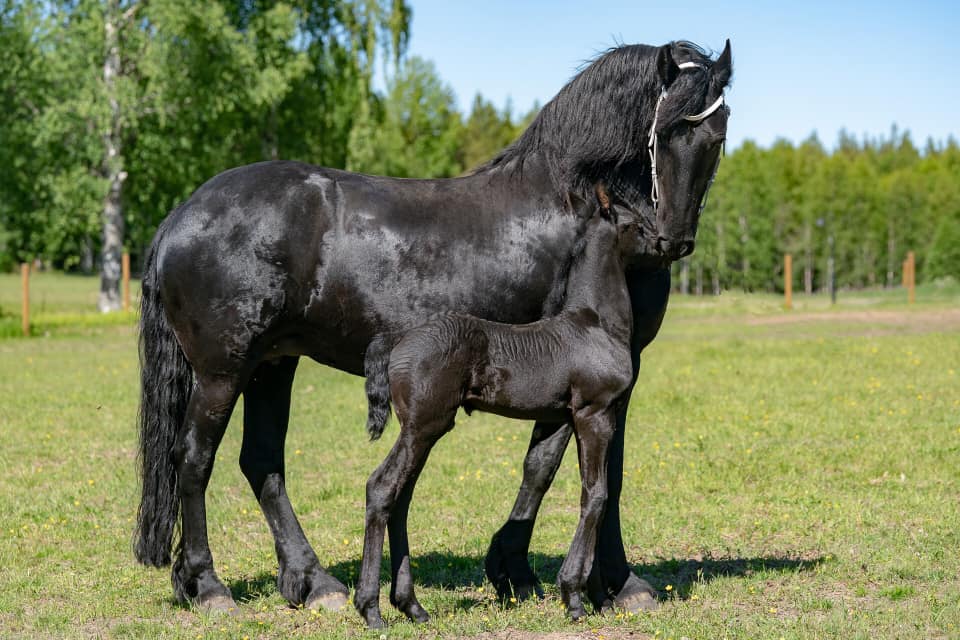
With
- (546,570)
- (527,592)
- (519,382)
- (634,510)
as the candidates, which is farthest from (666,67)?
(634,510)

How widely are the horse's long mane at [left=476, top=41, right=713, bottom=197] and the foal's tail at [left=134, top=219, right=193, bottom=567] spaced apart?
7.23ft

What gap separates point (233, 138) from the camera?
32500mm

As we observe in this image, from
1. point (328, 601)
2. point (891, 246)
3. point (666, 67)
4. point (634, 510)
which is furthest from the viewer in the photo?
point (891, 246)

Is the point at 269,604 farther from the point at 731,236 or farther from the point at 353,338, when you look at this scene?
the point at 731,236

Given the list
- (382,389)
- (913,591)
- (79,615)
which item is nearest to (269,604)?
(79,615)

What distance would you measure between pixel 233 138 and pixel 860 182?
54.3m

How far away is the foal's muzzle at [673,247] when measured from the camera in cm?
474

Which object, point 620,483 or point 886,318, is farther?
point 886,318

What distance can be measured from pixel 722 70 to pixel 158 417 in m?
3.43

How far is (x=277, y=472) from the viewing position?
5.69 meters

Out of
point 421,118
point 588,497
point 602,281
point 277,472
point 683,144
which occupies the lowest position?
point 277,472

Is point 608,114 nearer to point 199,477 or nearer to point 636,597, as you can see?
point 636,597

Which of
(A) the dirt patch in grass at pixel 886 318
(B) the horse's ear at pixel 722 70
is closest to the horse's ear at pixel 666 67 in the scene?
(B) the horse's ear at pixel 722 70

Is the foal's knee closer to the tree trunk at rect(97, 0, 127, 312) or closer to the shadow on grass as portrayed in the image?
the shadow on grass
